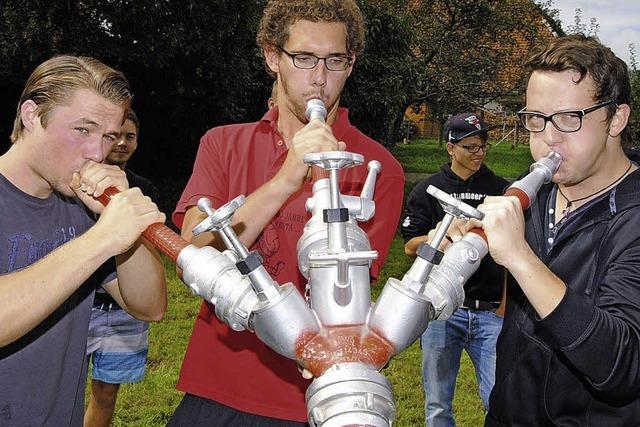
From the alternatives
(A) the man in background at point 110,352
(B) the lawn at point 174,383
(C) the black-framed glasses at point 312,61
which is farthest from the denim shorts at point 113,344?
(C) the black-framed glasses at point 312,61

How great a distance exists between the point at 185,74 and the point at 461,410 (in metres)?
10.3

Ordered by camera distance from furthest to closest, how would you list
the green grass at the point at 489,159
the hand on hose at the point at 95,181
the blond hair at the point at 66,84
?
the green grass at the point at 489,159, the blond hair at the point at 66,84, the hand on hose at the point at 95,181

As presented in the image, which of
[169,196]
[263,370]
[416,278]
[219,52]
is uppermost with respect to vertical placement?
[416,278]

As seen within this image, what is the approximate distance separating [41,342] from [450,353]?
3.38 m

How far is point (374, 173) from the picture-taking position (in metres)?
2.14

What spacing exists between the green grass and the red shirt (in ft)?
74.0

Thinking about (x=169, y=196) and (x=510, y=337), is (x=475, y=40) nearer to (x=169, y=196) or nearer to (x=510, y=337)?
(x=169, y=196)

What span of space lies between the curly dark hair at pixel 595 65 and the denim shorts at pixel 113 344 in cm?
385

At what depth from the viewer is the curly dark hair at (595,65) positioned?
8.04ft

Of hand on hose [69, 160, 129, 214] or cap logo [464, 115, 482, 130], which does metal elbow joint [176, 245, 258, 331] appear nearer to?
hand on hose [69, 160, 129, 214]

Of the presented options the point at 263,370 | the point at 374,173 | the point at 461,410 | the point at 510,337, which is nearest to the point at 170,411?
the point at 461,410

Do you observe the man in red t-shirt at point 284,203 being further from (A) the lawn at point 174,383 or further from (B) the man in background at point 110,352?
(A) the lawn at point 174,383

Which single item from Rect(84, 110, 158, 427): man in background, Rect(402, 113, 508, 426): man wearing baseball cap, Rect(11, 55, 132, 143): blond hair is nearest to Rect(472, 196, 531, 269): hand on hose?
Rect(11, 55, 132, 143): blond hair

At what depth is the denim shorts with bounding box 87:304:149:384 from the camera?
5203 mm
